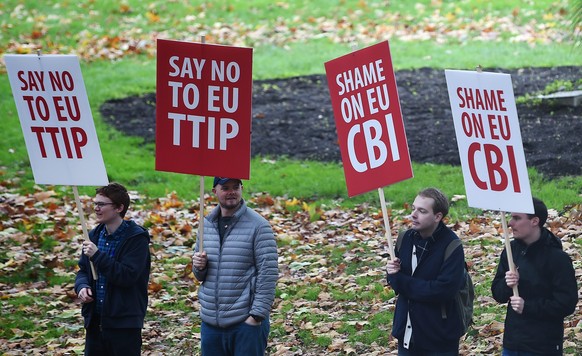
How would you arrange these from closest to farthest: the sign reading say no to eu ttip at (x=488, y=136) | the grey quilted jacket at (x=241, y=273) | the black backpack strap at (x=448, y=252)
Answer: the black backpack strap at (x=448, y=252) → the sign reading say no to eu ttip at (x=488, y=136) → the grey quilted jacket at (x=241, y=273)

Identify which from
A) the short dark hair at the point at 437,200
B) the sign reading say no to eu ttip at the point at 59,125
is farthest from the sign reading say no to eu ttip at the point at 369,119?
the sign reading say no to eu ttip at the point at 59,125

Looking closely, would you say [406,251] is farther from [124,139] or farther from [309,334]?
[124,139]

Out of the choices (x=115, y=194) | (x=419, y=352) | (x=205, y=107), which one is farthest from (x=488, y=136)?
(x=115, y=194)

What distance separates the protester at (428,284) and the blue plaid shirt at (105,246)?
2.00 m

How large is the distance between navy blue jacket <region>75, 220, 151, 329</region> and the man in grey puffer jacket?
431mm

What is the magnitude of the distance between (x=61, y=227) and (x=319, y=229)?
338 cm

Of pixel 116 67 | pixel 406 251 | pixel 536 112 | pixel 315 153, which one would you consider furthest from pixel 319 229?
pixel 116 67

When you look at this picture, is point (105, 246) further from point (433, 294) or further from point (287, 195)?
point (287, 195)

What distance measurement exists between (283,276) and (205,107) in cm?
436

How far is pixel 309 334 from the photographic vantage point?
9.85 m

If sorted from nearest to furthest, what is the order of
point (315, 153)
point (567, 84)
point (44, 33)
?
point (315, 153) < point (567, 84) < point (44, 33)

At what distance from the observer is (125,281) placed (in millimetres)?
7355

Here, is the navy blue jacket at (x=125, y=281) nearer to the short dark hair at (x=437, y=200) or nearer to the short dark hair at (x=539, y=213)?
the short dark hair at (x=437, y=200)

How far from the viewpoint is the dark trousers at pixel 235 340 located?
23.7ft
